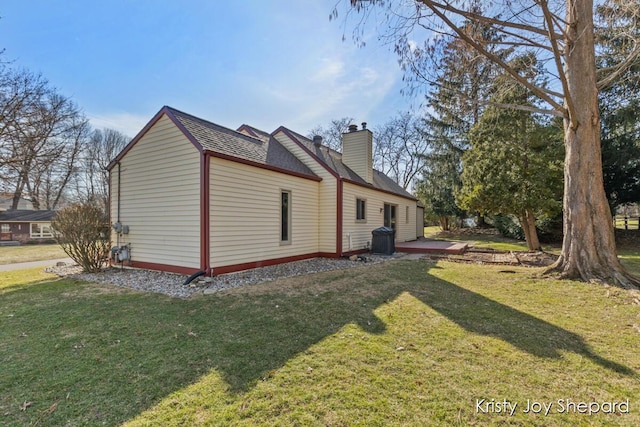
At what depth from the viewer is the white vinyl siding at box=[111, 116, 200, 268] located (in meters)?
7.35

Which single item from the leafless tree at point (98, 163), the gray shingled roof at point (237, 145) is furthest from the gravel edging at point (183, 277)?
the leafless tree at point (98, 163)

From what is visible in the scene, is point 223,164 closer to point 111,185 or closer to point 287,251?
point 287,251

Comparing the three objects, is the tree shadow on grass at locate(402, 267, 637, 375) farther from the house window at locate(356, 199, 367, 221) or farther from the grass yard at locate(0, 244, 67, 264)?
the grass yard at locate(0, 244, 67, 264)

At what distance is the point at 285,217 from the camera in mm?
9656

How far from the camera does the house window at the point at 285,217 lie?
9.55 m

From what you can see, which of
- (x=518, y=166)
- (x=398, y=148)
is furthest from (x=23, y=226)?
Result: (x=518, y=166)

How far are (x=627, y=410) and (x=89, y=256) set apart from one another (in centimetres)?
1058

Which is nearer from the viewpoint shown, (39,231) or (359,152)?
(359,152)

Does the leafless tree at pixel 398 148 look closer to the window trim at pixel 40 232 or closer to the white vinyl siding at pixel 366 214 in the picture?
the white vinyl siding at pixel 366 214

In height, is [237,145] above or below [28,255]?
above

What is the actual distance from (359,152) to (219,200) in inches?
312

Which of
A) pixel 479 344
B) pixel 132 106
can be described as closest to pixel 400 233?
pixel 479 344

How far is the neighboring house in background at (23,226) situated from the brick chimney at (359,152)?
25.8 m

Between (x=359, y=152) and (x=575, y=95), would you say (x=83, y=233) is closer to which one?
(x=359, y=152)
